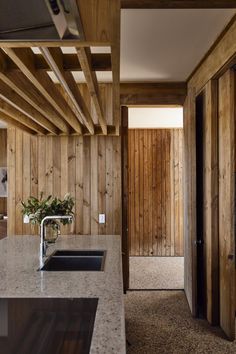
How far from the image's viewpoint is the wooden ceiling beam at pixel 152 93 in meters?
3.98

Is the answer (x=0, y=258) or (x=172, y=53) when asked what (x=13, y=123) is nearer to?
(x=0, y=258)

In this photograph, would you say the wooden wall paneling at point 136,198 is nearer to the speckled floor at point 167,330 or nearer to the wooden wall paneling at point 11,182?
the speckled floor at point 167,330

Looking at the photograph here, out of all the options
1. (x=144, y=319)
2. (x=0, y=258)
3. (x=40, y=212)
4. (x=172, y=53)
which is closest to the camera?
(x=0, y=258)

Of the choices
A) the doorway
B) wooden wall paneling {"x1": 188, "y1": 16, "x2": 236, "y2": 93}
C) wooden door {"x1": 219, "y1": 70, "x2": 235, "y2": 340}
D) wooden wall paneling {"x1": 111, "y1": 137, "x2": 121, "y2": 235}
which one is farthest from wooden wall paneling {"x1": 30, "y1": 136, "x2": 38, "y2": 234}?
the doorway

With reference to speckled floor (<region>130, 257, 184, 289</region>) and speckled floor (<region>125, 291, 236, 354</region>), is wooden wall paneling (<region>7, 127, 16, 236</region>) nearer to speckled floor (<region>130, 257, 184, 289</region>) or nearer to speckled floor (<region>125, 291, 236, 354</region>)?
speckled floor (<region>125, 291, 236, 354</region>)

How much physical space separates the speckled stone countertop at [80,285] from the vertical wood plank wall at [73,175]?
1.14 m

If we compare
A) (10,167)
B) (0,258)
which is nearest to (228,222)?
(0,258)

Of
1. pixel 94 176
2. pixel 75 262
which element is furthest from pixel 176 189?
pixel 75 262

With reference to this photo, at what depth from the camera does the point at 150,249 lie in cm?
636

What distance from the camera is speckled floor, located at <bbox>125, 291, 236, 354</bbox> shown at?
9.18 feet

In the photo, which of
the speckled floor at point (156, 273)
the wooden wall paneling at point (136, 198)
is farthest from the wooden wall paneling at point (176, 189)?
the wooden wall paneling at point (136, 198)

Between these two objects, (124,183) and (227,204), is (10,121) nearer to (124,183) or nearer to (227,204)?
(124,183)

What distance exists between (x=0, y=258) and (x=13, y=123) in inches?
55.3

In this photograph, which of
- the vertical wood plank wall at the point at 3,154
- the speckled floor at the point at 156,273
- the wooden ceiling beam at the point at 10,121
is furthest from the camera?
the vertical wood plank wall at the point at 3,154
